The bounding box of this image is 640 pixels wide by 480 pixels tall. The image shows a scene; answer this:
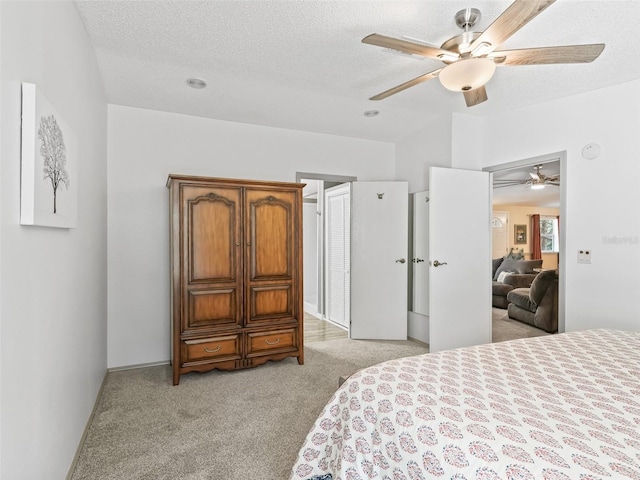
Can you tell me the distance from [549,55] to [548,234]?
9535mm

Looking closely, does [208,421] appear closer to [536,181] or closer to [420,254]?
[420,254]

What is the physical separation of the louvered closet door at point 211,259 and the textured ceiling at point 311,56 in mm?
967

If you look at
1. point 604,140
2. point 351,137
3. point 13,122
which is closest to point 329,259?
point 351,137

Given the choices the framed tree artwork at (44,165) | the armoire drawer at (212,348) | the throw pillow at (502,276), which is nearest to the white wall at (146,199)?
the armoire drawer at (212,348)

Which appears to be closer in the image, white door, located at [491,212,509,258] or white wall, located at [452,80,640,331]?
white wall, located at [452,80,640,331]

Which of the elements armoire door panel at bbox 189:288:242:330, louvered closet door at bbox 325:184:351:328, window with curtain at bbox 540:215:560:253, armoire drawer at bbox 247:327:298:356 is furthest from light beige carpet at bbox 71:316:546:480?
window with curtain at bbox 540:215:560:253

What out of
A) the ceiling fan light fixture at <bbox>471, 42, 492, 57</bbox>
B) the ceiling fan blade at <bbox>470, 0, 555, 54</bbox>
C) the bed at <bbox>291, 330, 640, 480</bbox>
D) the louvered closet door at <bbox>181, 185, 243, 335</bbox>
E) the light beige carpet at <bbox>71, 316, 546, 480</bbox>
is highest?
the ceiling fan light fixture at <bbox>471, 42, 492, 57</bbox>

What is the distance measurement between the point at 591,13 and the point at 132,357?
4.40 m

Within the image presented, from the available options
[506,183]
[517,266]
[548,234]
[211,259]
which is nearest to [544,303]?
[506,183]

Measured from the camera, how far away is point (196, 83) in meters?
3.07

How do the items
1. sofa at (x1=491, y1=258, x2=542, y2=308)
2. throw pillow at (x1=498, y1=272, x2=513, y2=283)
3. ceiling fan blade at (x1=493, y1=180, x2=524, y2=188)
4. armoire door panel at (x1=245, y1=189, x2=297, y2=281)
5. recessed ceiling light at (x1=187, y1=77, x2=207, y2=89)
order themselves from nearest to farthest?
recessed ceiling light at (x1=187, y1=77, x2=207, y2=89) < armoire door panel at (x1=245, y1=189, x2=297, y2=281) < ceiling fan blade at (x1=493, y1=180, x2=524, y2=188) < sofa at (x1=491, y1=258, x2=542, y2=308) < throw pillow at (x1=498, y1=272, x2=513, y2=283)

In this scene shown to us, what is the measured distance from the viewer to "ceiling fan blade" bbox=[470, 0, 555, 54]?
5.00 feet

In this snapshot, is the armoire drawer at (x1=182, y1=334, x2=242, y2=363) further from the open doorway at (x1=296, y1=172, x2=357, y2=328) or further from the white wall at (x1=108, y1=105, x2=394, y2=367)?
the open doorway at (x1=296, y1=172, x2=357, y2=328)

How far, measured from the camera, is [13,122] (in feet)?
3.71
